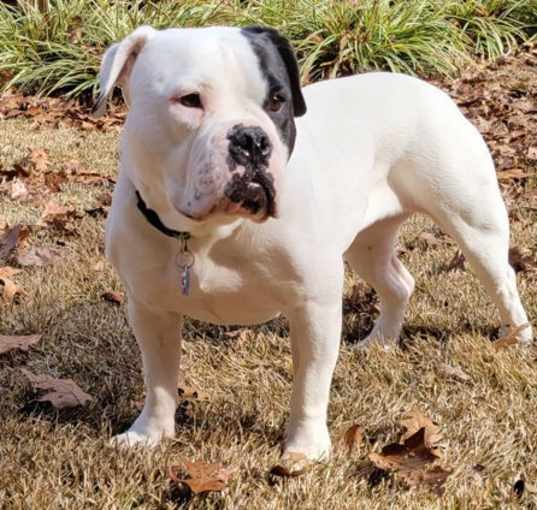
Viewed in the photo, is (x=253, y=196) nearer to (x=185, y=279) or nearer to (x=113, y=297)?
(x=185, y=279)

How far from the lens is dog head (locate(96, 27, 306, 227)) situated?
2506mm

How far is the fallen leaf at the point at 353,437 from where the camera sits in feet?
10.6

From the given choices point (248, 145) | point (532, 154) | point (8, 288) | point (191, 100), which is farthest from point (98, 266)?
point (532, 154)

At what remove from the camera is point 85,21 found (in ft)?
34.9

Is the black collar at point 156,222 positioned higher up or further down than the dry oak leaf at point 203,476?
higher up

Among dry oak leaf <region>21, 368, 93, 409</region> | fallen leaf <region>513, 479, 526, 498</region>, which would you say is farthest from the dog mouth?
dry oak leaf <region>21, 368, 93, 409</region>

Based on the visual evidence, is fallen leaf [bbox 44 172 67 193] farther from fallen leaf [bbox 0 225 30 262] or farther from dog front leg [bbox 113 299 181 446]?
dog front leg [bbox 113 299 181 446]

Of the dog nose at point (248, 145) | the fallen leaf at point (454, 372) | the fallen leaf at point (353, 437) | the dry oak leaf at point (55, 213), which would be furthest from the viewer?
the dry oak leaf at point (55, 213)

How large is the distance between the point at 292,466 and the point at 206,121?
1.19 m

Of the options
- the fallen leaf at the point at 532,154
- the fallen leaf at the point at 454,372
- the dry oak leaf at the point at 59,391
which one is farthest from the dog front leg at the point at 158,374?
the fallen leaf at the point at 532,154

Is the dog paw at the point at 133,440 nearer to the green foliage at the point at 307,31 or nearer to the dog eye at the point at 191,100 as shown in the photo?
the dog eye at the point at 191,100

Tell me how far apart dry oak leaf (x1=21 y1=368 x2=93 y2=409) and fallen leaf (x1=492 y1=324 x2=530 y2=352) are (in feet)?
5.67

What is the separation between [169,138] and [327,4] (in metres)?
8.44

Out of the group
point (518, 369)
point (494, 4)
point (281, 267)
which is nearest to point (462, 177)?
point (518, 369)
